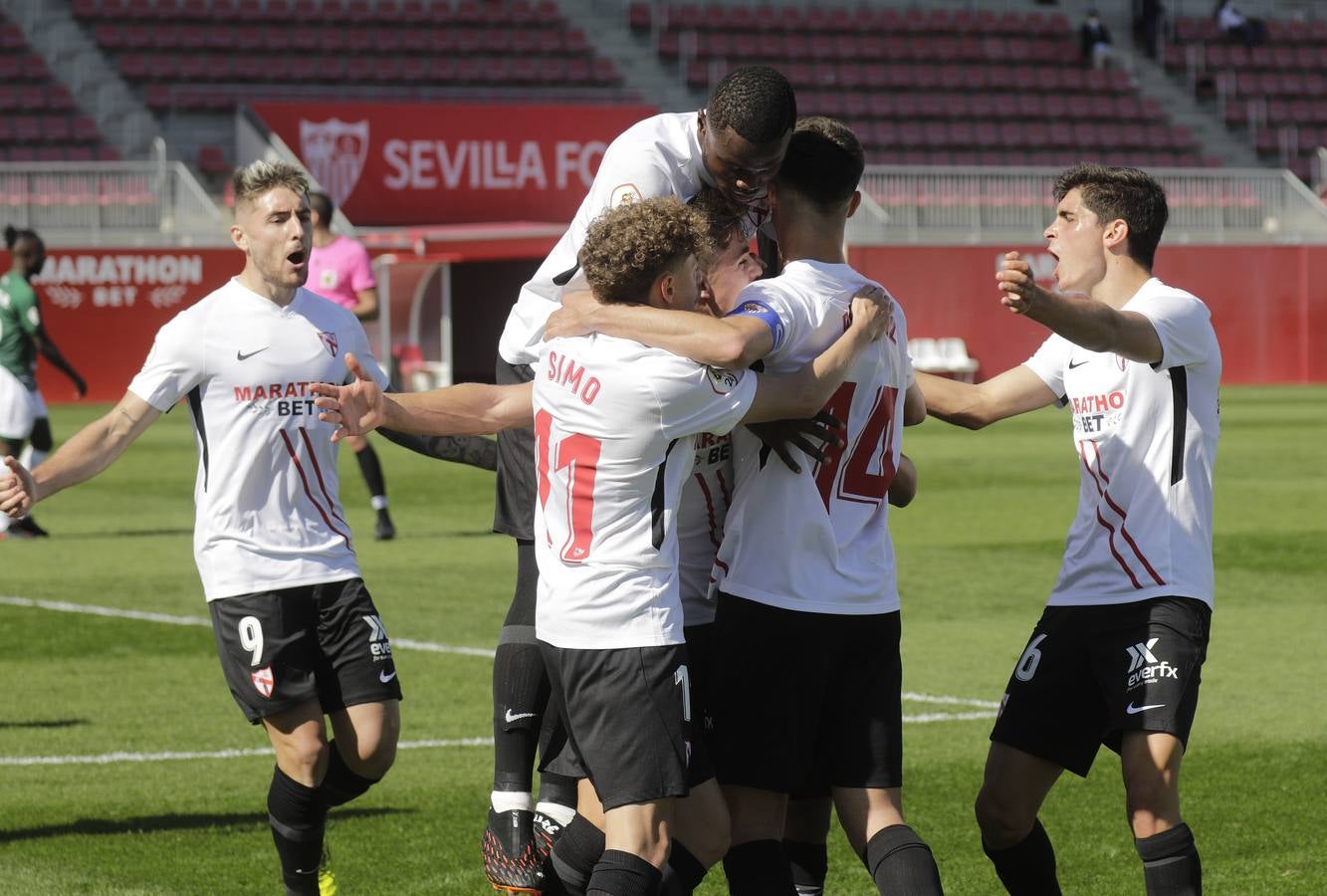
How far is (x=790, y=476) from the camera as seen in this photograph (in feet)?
14.0

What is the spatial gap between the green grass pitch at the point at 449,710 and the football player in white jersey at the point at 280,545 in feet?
1.58

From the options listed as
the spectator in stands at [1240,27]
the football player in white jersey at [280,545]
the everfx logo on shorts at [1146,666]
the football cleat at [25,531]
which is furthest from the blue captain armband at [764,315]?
the spectator in stands at [1240,27]

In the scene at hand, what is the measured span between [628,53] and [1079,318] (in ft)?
104

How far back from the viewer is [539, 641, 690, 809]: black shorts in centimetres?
402

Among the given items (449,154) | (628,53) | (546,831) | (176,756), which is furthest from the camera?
(628,53)

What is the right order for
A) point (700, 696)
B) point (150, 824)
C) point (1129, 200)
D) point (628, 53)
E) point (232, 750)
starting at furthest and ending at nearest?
1. point (628, 53)
2. point (232, 750)
3. point (150, 824)
4. point (1129, 200)
5. point (700, 696)

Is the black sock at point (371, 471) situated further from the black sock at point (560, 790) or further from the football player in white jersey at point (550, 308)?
the black sock at point (560, 790)

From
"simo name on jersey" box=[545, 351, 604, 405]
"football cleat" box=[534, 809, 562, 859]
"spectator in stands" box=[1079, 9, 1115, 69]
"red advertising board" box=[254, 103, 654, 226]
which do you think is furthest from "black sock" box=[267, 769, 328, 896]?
"spectator in stands" box=[1079, 9, 1115, 69]

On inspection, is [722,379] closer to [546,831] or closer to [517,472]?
[517,472]

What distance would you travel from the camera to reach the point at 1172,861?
14.7 feet

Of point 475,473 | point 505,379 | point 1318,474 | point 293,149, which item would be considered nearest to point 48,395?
point 293,149

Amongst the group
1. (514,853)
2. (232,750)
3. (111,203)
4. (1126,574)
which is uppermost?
(1126,574)

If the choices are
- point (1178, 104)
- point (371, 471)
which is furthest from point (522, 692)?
point (1178, 104)

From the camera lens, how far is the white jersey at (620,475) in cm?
396
